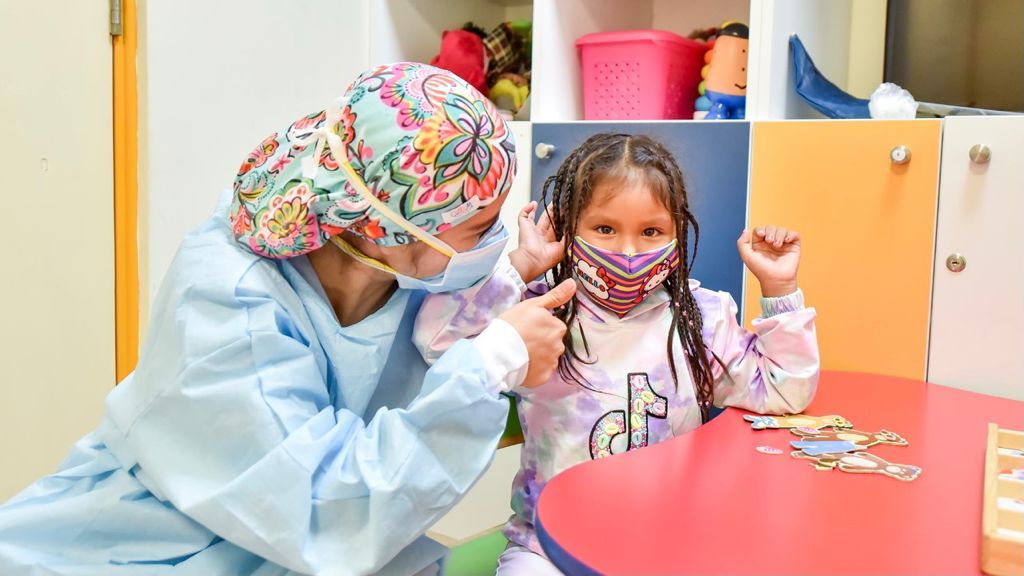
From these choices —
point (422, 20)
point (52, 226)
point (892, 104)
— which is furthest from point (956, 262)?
point (52, 226)

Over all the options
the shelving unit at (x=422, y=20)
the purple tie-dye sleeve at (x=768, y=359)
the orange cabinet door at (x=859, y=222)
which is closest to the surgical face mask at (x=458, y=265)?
the purple tie-dye sleeve at (x=768, y=359)

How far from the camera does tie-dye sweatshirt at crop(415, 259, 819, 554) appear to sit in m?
1.27

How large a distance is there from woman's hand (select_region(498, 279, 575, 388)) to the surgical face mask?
0.08m

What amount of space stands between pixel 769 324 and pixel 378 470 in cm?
64

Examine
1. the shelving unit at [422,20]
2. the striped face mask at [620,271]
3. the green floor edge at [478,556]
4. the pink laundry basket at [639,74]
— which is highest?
the shelving unit at [422,20]

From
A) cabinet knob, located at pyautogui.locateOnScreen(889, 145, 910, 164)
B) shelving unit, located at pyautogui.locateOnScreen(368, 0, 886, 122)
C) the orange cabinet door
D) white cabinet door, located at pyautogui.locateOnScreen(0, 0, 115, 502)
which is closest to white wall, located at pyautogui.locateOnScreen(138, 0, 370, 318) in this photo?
white cabinet door, located at pyautogui.locateOnScreen(0, 0, 115, 502)

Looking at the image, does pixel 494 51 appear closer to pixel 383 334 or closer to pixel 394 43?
pixel 394 43

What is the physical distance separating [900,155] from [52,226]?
159cm

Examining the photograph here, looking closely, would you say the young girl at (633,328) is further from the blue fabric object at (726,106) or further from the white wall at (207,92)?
the white wall at (207,92)

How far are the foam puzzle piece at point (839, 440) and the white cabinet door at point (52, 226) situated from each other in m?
1.38

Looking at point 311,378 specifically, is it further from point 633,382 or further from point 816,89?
point 816,89

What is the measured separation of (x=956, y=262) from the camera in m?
1.57

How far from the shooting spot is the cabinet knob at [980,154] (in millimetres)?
1521

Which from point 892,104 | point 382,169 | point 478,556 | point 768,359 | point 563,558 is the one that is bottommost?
point 478,556
